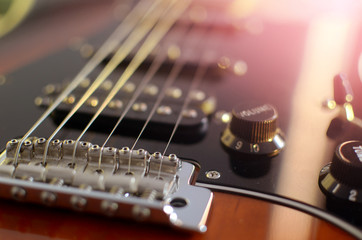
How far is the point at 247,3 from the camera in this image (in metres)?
1.23

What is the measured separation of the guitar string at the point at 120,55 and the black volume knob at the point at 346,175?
0.38m

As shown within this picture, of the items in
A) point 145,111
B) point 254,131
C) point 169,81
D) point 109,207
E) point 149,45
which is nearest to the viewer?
point 109,207

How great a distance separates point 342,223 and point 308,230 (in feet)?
0.13

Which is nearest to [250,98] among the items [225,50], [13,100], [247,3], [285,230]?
[225,50]

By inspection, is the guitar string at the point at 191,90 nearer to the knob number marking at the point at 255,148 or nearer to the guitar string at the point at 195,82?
the guitar string at the point at 195,82

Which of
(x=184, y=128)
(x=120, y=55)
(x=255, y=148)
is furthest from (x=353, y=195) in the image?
(x=120, y=55)

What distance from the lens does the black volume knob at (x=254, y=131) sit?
0.58 m

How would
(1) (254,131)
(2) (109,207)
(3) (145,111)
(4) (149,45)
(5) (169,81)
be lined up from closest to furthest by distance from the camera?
(2) (109,207)
(1) (254,131)
(3) (145,111)
(5) (169,81)
(4) (149,45)

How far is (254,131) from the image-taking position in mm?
576

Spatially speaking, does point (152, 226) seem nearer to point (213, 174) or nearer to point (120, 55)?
point (213, 174)

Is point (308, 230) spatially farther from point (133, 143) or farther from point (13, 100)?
point (13, 100)

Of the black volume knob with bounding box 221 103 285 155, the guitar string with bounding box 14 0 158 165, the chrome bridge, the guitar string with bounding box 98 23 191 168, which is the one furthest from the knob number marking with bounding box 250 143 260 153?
the guitar string with bounding box 14 0 158 165

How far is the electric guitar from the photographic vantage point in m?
0.48

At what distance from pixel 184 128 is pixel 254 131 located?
122 millimetres
